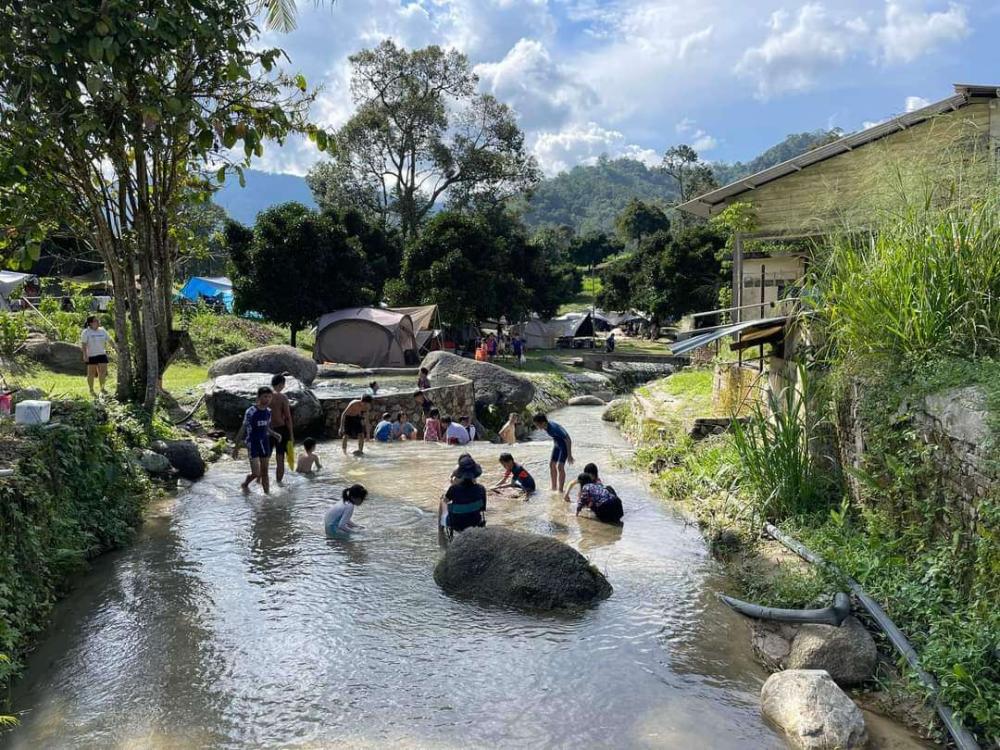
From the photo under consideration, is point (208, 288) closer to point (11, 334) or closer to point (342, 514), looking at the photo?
point (11, 334)

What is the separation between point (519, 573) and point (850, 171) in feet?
38.4

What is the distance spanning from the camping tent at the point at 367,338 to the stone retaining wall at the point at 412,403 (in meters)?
7.87

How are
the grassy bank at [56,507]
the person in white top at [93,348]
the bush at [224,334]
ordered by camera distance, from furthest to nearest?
the bush at [224,334], the person in white top at [93,348], the grassy bank at [56,507]

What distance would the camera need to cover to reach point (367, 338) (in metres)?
29.5

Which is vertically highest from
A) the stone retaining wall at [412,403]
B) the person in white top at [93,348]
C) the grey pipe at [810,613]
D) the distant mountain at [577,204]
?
the distant mountain at [577,204]

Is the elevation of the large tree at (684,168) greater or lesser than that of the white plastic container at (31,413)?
greater

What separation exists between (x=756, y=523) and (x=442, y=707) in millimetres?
4875

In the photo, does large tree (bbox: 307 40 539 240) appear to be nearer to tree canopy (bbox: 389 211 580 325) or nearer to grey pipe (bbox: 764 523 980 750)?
tree canopy (bbox: 389 211 580 325)

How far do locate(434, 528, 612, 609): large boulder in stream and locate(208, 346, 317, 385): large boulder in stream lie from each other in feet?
39.9

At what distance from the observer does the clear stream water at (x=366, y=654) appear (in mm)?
6086

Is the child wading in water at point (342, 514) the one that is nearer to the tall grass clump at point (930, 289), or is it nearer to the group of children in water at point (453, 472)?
the group of children in water at point (453, 472)

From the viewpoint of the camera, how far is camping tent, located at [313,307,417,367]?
1150 inches

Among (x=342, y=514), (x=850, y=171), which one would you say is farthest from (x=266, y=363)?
(x=850, y=171)

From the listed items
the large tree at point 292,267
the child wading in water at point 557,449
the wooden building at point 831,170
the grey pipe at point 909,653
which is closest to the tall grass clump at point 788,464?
the grey pipe at point 909,653
